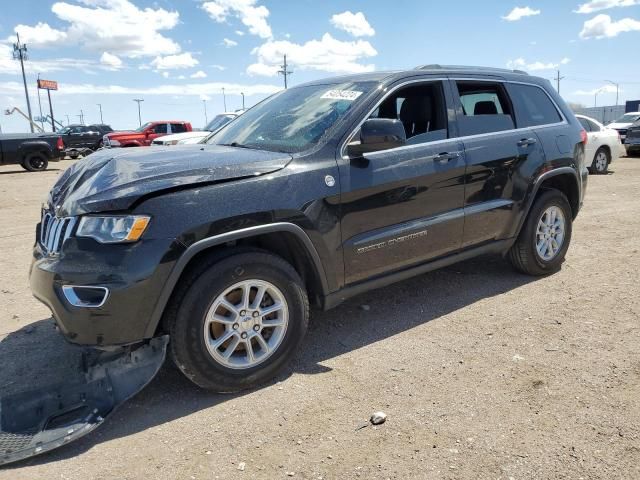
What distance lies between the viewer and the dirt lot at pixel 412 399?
2.49m

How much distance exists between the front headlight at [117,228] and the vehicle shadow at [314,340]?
40.1 inches

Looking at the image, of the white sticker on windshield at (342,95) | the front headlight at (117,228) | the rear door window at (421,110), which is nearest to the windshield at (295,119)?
the white sticker on windshield at (342,95)

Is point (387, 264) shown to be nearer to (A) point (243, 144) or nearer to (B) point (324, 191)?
(B) point (324, 191)

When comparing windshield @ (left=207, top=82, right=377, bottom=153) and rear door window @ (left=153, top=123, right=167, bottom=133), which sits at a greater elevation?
rear door window @ (left=153, top=123, right=167, bottom=133)

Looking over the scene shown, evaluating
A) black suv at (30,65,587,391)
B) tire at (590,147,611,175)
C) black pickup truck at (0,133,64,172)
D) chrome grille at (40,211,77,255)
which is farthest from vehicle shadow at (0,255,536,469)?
black pickup truck at (0,133,64,172)

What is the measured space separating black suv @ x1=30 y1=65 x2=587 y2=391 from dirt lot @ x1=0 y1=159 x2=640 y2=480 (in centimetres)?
34

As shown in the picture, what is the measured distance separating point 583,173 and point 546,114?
0.74 metres

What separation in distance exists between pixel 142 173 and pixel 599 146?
13275 mm

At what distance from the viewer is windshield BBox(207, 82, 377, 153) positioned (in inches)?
141

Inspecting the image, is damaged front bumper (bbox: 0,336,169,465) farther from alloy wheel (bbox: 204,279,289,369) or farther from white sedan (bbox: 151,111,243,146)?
white sedan (bbox: 151,111,243,146)

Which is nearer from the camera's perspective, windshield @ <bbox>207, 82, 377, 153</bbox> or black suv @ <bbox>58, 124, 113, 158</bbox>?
windshield @ <bbox>207, 82, 377, 153</bbox>

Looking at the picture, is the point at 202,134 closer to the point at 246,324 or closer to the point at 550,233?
the point at 550,233

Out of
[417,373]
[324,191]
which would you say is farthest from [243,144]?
[417,373]

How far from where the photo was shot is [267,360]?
319cm
